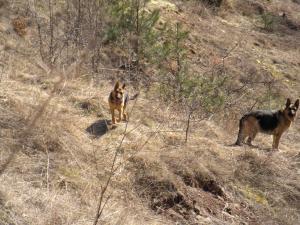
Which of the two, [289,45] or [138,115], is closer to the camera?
[138,115]

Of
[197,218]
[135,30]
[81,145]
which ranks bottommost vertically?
[197,218]

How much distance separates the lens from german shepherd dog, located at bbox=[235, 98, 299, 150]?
8.81 m

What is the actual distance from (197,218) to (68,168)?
5.20ft

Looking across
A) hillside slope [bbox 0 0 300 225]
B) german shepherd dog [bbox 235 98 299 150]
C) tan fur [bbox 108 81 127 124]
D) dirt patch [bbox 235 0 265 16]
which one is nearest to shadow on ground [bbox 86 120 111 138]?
hillside slope [bbox 0 0 300 225]

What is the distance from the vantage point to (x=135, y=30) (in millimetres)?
11625

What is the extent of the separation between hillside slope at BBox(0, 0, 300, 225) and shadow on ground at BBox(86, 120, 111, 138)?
0.05 ft

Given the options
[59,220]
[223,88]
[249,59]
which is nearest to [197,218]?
[59,220]

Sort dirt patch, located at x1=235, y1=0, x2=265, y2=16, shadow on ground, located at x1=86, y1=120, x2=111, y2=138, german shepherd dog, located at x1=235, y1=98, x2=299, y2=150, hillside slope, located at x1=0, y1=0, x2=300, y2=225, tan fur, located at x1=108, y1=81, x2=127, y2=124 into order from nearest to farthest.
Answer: hillside slope, located at x1=0, y1=0, x2=300, y2=225 < shadow on ground, located at x1=86, y1=120, x2=111, y2=138 < tan fur, located at x1=108, y1=81, x2=127, y2=124 < german shepherd dog, located at x1=235, y1=98, x2=299, y2=150 < dirt patch, located at x1=235, y1=0, x2=265, y2=16

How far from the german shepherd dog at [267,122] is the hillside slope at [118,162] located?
0.40 m

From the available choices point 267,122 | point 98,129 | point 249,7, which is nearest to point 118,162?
point 98,129

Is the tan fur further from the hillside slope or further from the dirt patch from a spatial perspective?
the dirt patch

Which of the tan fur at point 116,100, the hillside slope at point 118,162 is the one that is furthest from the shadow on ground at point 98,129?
the tan fur at point 116,100

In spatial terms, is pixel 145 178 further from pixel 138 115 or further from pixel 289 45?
pixel 289 45

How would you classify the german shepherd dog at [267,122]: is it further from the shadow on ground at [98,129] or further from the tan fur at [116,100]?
the shadow on ground at [98,129]
